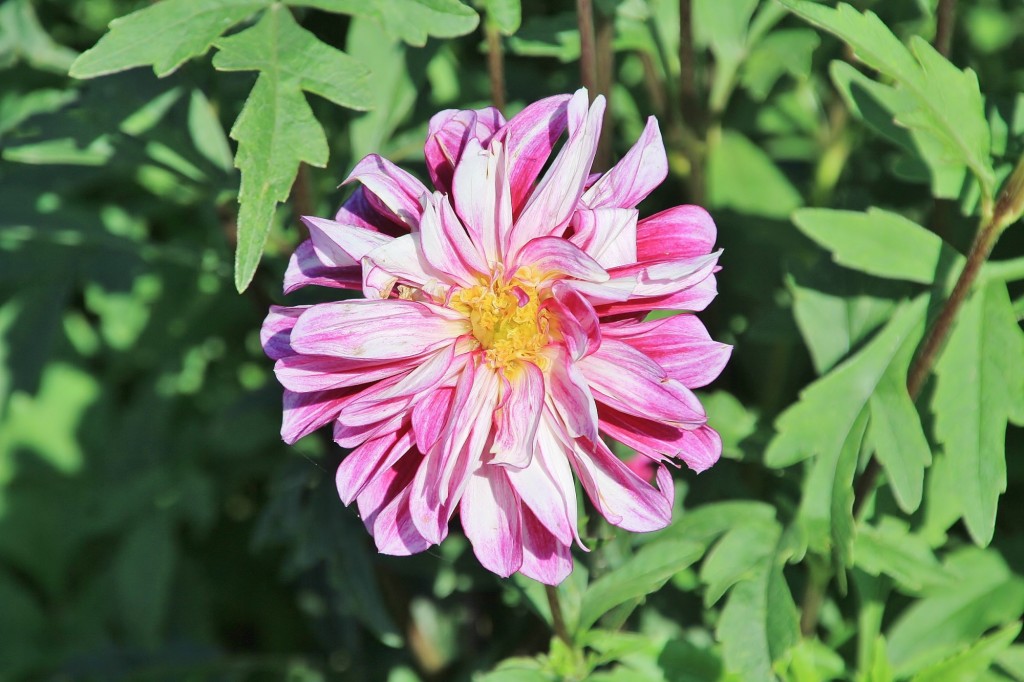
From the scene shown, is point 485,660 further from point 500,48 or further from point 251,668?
point 500,48

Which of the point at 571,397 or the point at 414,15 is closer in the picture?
the point at 571,397

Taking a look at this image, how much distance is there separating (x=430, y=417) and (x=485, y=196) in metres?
0.20

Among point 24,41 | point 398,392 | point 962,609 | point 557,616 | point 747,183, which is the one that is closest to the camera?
point 398,392

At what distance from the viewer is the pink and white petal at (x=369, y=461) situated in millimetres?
968

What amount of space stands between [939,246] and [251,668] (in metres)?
1.27

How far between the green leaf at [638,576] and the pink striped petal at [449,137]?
475 millimetres

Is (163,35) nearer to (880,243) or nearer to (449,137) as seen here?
(449,137)

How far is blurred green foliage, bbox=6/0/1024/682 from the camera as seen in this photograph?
3.74 feet

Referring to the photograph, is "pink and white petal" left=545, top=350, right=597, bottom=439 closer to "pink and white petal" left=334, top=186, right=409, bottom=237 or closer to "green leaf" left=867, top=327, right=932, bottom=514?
"pink and white petal" left=334, top=186, right=409, bottom=237

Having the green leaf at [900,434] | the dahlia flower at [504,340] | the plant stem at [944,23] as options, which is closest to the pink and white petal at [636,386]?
the dahlia flower at [504,340]

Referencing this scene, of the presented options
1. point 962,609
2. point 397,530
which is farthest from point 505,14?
point 962,609

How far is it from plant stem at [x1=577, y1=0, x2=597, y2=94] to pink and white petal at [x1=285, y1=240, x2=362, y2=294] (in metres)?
0.41

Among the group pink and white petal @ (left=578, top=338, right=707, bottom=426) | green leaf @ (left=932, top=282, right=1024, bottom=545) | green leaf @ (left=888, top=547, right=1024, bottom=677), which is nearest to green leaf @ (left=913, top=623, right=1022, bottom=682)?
green leaf @ (left=932, top=282, right=1024, bottom=545)

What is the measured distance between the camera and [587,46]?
121 cm
